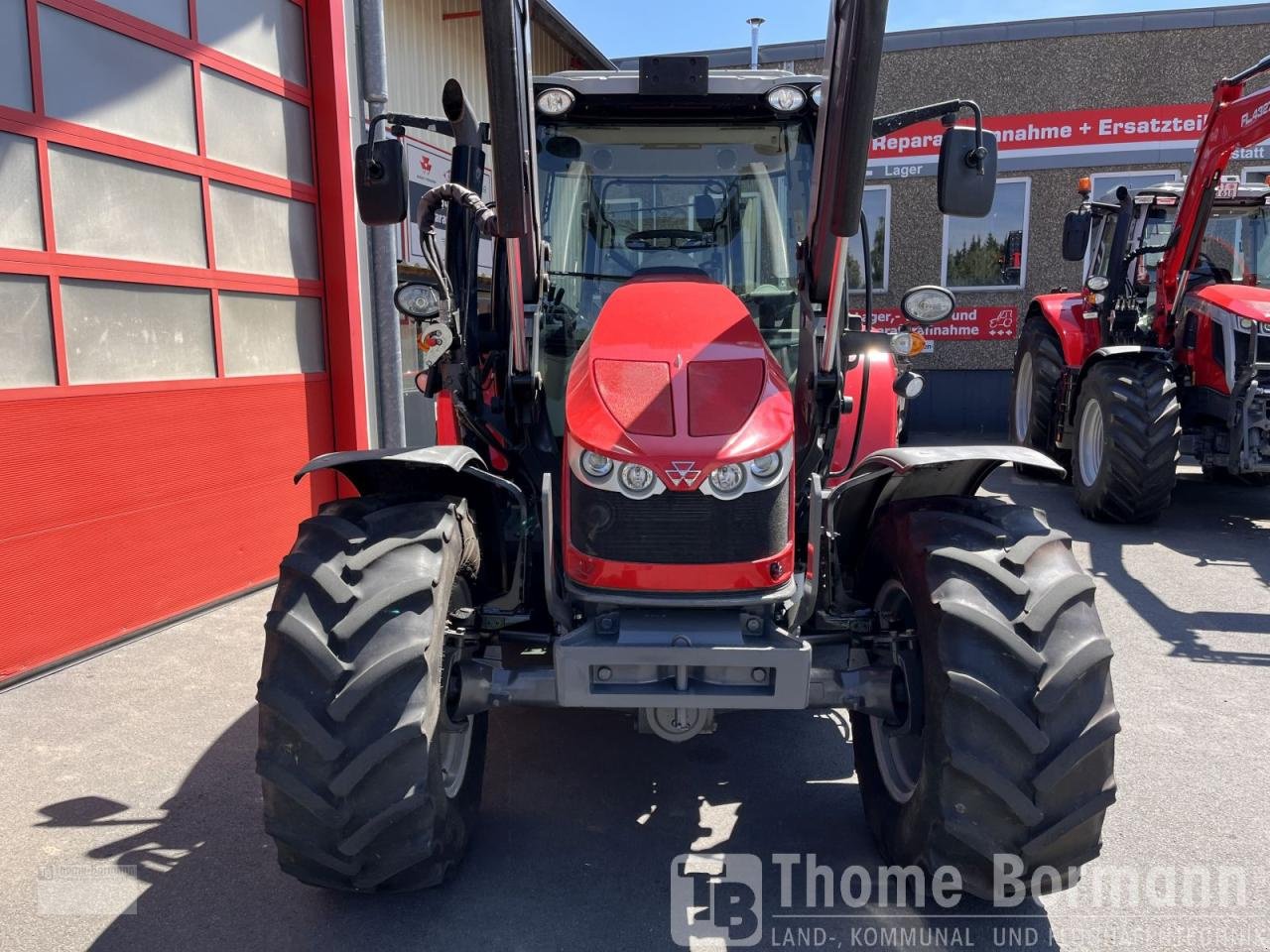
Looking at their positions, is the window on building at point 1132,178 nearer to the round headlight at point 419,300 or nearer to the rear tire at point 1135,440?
the rear tire at point 1135,440

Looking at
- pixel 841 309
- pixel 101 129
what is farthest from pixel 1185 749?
pixel 101 129

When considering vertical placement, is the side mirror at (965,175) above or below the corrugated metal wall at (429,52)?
below

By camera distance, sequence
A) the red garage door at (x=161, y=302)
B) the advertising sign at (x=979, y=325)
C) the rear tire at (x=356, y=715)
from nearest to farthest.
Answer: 1. the rear tire at (x=356, y=715)
2. the red garage door at (x=161, y=302)
3. the advertising sign at (x=979, y=325)

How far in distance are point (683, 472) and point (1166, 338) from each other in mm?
6924

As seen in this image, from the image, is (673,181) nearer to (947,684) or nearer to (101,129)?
(947,684)

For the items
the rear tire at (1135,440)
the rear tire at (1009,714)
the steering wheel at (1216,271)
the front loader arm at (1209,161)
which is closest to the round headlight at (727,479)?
the rear tire at (1009,714)

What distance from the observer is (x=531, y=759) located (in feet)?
11.8

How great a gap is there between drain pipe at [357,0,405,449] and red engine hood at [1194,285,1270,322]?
614 centimetres

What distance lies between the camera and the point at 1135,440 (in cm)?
698

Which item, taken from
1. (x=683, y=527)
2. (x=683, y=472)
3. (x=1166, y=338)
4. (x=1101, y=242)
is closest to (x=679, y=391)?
(x=683, y=472)

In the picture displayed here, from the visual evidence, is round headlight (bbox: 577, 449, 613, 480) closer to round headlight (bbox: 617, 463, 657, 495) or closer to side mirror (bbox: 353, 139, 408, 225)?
round headlight (bbox: 617, 463, 657, 495)

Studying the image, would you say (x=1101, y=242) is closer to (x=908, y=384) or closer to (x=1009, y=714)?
(x=908, y=384)

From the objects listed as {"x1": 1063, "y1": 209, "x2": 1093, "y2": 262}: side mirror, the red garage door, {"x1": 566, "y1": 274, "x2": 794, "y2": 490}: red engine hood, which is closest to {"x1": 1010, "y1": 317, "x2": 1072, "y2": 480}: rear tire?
{"x1": 1063, "y1": 209, "x2": 1093, "y2": 262}: side mirror

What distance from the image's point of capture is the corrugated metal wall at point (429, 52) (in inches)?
317
